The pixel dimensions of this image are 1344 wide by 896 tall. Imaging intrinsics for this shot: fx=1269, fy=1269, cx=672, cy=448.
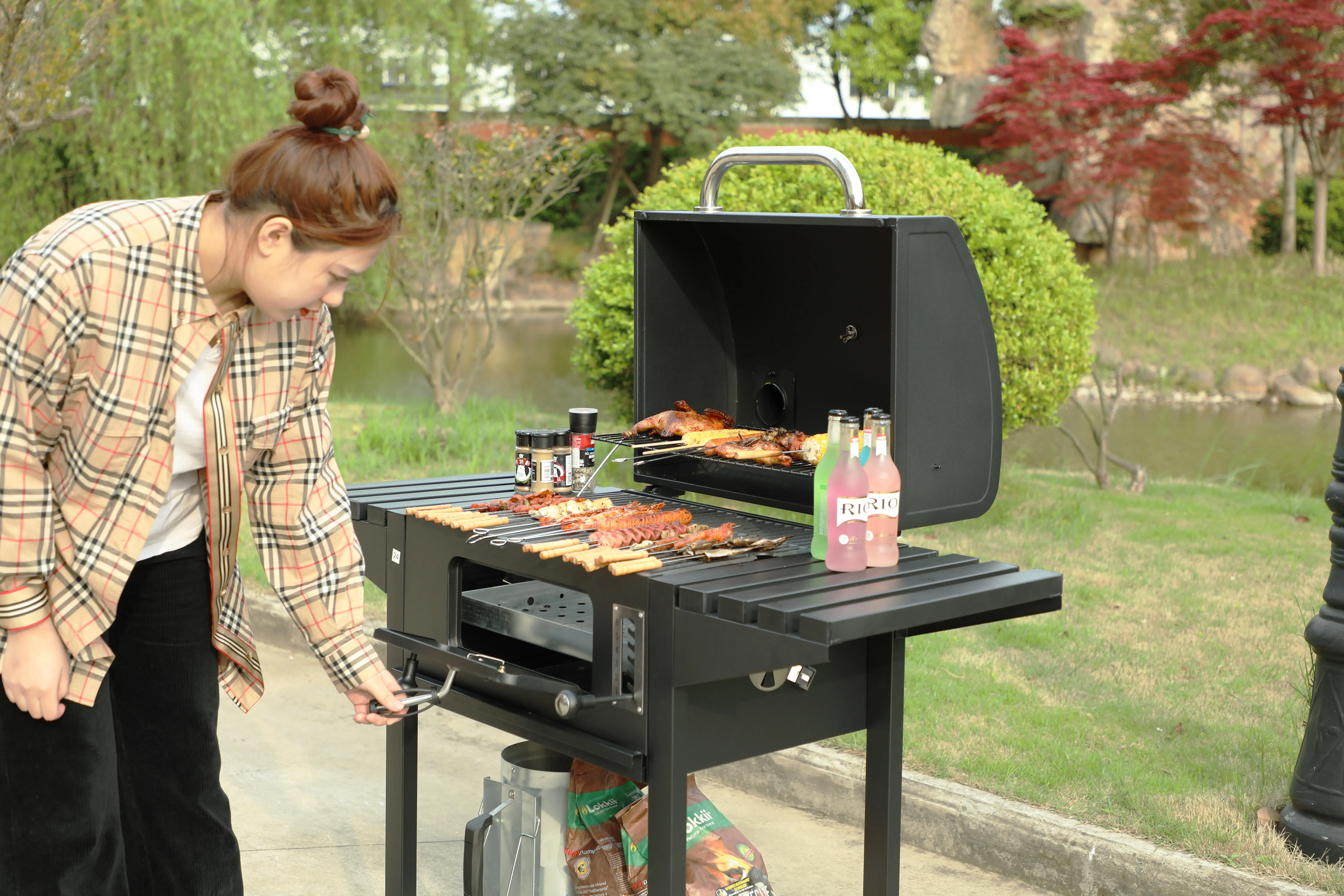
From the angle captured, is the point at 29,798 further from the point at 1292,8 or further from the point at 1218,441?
the point at 1292,8

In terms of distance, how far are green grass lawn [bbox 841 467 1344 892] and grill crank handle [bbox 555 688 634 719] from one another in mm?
1588

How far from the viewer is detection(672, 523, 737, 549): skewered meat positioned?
89.5 inches

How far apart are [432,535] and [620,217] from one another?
4527 millimetres

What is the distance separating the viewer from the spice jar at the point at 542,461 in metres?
2.73

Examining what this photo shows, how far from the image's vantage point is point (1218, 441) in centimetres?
1202

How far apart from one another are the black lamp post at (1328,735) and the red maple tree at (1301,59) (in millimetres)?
14205

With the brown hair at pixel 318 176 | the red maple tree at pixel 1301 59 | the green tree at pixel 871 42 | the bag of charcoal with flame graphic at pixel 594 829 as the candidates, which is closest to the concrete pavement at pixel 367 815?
the bag of charcoal with flame graphic at pixel 594 829

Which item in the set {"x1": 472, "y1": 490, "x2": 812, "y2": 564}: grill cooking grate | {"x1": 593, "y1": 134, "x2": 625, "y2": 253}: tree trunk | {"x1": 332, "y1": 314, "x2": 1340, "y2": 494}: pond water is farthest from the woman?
{"x1": 593, "y1": 134, "x2": 625, "y2": 253}: tree trunk

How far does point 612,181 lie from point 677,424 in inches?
861

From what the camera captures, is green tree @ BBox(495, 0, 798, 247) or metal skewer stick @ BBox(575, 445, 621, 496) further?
green tree @ BBox(495, 0, 798, 247)

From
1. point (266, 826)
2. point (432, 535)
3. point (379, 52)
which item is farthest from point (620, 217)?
point (379, 52)

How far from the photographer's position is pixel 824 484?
2.22m

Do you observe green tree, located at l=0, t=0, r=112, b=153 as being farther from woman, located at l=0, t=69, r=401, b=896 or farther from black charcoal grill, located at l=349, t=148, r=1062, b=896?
woman, located at l=0, t=69, r=401, b=896

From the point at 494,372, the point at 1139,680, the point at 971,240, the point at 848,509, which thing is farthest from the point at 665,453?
the point at 494,372
